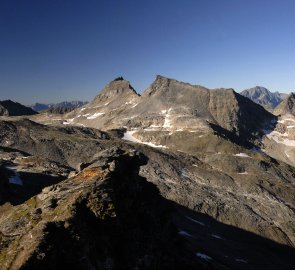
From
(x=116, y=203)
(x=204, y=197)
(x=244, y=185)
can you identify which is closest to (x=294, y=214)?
(x=244, y=185)

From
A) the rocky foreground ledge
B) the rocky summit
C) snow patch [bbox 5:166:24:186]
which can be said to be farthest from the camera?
snow patch [bbox 5:166:24:186]

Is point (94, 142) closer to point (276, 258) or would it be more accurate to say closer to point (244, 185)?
point (244, 185)

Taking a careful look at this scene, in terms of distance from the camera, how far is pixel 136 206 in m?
36.4

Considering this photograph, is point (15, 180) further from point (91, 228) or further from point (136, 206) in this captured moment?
point (91, 228)

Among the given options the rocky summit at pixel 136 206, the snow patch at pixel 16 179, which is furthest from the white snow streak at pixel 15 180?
the rocky summit at pixel 136 206

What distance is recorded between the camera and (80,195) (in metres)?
30.1

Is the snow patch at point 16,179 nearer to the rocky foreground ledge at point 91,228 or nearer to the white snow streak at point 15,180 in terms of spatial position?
the white snow streak at point 15,180

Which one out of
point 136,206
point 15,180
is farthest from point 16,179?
point 136,206

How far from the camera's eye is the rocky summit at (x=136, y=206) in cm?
2586

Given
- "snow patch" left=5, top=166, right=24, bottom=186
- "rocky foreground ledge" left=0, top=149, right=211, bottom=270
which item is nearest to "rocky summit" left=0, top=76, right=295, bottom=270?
"rocky foreground ledge" left=0, top=149, right=211, bottom=270

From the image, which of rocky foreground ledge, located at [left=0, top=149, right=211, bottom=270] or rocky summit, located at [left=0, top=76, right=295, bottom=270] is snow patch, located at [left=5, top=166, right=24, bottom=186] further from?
rocky foreground ledge, located at [left=0, top=149, right=211, bottom=270]

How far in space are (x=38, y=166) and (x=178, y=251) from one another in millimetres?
59253

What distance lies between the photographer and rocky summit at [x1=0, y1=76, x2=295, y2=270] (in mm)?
25858

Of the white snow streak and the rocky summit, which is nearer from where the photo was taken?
the rocky summit
